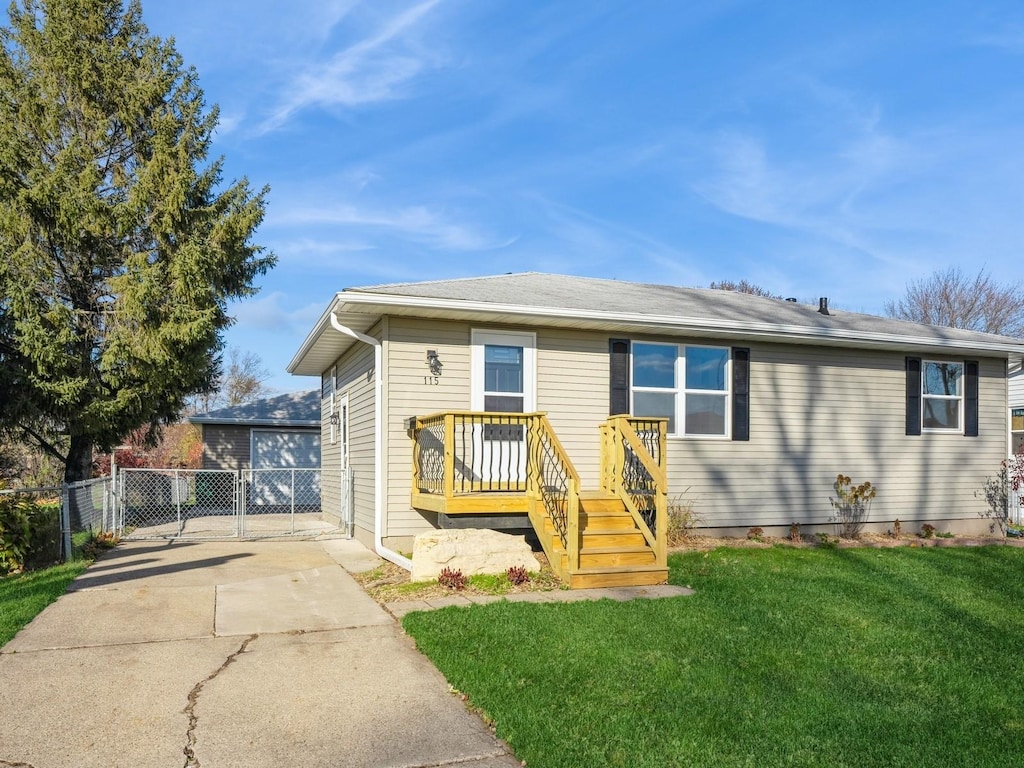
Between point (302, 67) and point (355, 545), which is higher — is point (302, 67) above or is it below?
above

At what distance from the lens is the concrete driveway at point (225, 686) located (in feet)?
11.5

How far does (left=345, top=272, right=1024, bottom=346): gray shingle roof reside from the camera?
9578 mm

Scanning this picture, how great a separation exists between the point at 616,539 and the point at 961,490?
7.85 metres

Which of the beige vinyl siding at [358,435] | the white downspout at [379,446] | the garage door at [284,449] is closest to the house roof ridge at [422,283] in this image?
the white downspout at [379,446]

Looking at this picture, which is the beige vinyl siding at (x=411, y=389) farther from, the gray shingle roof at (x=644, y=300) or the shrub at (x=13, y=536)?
the shrub at (x=13, y=536)

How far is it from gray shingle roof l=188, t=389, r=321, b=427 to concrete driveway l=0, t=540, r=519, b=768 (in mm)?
12190

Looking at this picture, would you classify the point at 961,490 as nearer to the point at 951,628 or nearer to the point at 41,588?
the point at 951,628

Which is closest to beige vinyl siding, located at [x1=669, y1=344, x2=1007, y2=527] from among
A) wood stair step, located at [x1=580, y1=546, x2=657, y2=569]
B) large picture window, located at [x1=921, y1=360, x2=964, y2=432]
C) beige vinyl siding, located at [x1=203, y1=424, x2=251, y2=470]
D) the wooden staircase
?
large picture window, located at [x1=921, y1=360, x2=964, y2=432]

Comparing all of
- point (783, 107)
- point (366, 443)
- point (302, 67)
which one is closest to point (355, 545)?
point (366, 443)

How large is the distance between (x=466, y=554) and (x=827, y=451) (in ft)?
21.9

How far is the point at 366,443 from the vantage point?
10539 millimetres

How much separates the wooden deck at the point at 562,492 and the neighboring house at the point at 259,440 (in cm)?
1103

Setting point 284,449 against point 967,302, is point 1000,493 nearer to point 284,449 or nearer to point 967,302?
point 284,449

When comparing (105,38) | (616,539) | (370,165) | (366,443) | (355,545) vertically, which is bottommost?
(355,545)
